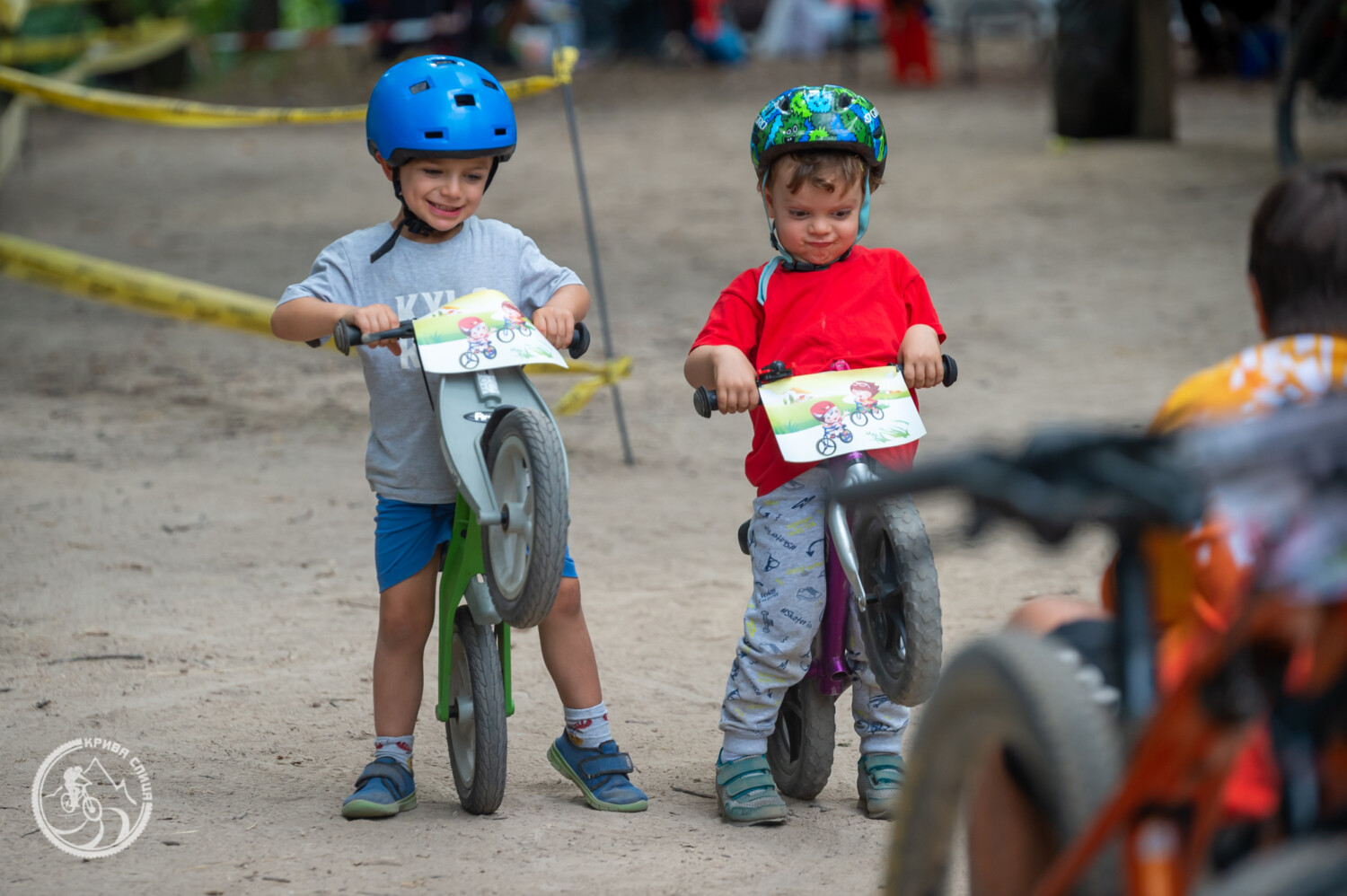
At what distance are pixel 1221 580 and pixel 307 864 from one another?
1.92 meters

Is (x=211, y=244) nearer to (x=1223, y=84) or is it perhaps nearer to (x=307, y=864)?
(x=307, y=864)

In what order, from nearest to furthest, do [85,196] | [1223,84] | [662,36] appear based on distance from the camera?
[85,196]
[1223,84]
[662,36]

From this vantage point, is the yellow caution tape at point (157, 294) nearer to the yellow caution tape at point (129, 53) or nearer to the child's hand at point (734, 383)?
the child's hand at point (734, 383)

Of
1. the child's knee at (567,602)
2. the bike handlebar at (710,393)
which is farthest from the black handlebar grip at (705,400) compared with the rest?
the child's knee at (567,602)

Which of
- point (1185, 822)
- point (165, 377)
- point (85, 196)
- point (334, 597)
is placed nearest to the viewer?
point (1185, 822)

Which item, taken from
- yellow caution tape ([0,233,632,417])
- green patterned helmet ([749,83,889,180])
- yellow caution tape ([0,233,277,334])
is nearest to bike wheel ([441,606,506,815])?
green patterned helmet ([749,83,889,180])

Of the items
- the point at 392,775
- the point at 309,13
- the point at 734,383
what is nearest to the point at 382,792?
the point at 392,775

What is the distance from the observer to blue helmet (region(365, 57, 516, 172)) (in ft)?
10.4

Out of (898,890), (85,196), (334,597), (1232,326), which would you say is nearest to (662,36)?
(85,196)

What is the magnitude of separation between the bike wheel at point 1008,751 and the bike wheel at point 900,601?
1.04m

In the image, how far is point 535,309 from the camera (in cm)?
337

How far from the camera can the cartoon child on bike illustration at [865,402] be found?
10.3ft

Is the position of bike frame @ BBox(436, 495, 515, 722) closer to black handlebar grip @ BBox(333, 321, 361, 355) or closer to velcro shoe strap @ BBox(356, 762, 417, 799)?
velcro shoe strap @ BBox(356, 762, 417, 799)

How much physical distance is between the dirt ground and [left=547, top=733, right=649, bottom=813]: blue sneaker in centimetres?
5
